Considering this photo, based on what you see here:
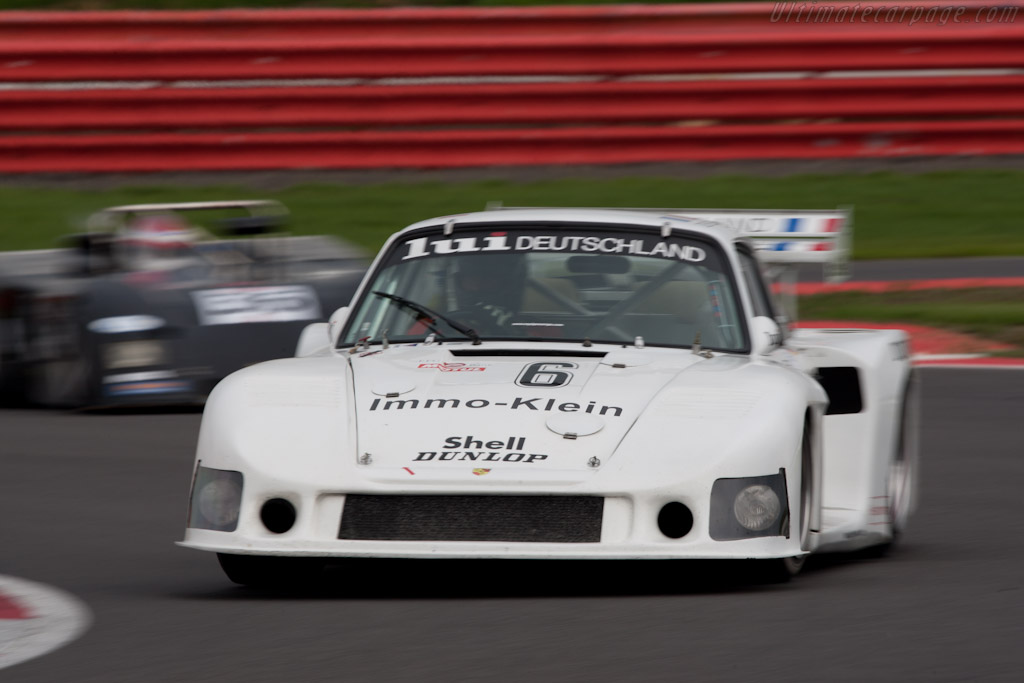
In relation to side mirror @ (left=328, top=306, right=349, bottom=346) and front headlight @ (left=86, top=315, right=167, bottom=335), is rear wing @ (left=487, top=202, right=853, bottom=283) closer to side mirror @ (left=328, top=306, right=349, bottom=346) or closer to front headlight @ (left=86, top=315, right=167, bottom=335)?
side mirror @ (left=328, top=306, right=349, bottom=346)

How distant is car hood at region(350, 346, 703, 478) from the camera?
520 centimetres

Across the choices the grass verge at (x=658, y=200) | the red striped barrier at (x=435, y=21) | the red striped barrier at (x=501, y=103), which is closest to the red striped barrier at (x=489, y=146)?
the red striped barrier at (x=501, y=103)

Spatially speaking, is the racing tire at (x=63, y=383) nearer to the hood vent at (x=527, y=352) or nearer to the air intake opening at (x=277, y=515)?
the hood vent at (x=527, y=352)

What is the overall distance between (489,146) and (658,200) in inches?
87.1

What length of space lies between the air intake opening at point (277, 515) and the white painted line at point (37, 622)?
1.85ft

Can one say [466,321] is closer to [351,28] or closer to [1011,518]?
[1011,518]

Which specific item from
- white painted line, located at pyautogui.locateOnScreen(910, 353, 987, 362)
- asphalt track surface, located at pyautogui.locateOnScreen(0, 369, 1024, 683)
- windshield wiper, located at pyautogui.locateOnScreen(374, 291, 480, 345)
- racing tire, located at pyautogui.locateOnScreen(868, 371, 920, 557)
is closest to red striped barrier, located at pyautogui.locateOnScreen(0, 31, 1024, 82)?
white painted line, located at pyautogui.locateOnScreen(910, 353, 987, 362)

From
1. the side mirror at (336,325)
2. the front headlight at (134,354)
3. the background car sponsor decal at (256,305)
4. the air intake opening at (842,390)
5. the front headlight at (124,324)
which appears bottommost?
the front headlight at (134,354)

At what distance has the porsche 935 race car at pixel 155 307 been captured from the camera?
1121 cm

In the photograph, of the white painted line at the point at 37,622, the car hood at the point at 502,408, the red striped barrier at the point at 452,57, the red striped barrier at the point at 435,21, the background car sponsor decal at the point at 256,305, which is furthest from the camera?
the red striped barrier at the point at 435,21

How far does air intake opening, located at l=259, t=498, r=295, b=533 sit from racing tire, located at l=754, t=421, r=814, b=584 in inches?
54.0

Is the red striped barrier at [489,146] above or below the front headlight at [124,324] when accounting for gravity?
above

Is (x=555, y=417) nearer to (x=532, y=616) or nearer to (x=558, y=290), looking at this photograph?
(x=532, y=616)

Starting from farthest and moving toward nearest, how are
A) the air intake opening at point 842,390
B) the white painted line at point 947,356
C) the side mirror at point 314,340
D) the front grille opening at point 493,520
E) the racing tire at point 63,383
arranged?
1. the white painted line at point 947,356
2. the racing tire at point 63,383
3. the air intake opening at point 842,390
4. the side mirror at point 314,340
5. the front grille opening at point 493,520
